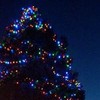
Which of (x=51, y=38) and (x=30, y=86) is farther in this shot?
(x=51, y=38)

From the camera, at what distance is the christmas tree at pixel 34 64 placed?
3153cm

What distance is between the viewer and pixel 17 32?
32719 millimetres

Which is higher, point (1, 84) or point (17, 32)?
point (17, 32)

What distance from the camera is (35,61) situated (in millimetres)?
31828

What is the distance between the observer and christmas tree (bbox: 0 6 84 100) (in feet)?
103

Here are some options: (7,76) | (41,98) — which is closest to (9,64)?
(7,76)

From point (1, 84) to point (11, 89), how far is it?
866 mm

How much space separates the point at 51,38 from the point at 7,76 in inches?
167

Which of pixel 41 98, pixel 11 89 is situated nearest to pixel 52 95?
pixel 41 98

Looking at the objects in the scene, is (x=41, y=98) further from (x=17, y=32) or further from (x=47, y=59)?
(x=17, y=32)

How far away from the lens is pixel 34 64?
3186 cm

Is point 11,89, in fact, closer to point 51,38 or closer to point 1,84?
point 1,84

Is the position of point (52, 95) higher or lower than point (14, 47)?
lower

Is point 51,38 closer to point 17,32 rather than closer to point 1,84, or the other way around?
point 17,32
